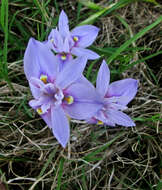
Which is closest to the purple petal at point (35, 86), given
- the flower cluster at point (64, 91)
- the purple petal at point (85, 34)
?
the flower cluster at point (64, 91)

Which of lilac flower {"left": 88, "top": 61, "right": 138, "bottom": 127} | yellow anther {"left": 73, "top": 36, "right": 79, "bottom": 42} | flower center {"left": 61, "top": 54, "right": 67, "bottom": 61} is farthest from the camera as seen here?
yellow anther {"left": 73, "top": 36, "right": 79, "bottom": 42}

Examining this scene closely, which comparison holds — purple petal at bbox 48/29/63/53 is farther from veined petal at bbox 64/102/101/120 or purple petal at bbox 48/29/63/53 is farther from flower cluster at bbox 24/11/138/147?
veined petal at bbox 64/102/101/120

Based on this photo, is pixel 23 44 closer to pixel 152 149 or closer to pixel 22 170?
pixel 22 170

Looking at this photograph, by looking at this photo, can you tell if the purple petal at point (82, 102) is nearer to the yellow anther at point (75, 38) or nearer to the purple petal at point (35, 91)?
the purple petal at point (35, 91)

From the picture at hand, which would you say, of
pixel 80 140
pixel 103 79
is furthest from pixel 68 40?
pixel 80 140

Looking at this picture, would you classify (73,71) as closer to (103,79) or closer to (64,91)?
(64,91)

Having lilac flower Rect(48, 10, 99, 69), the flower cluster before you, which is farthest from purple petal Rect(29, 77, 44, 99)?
lilac flower Rect(48, 10, 99, 69)
